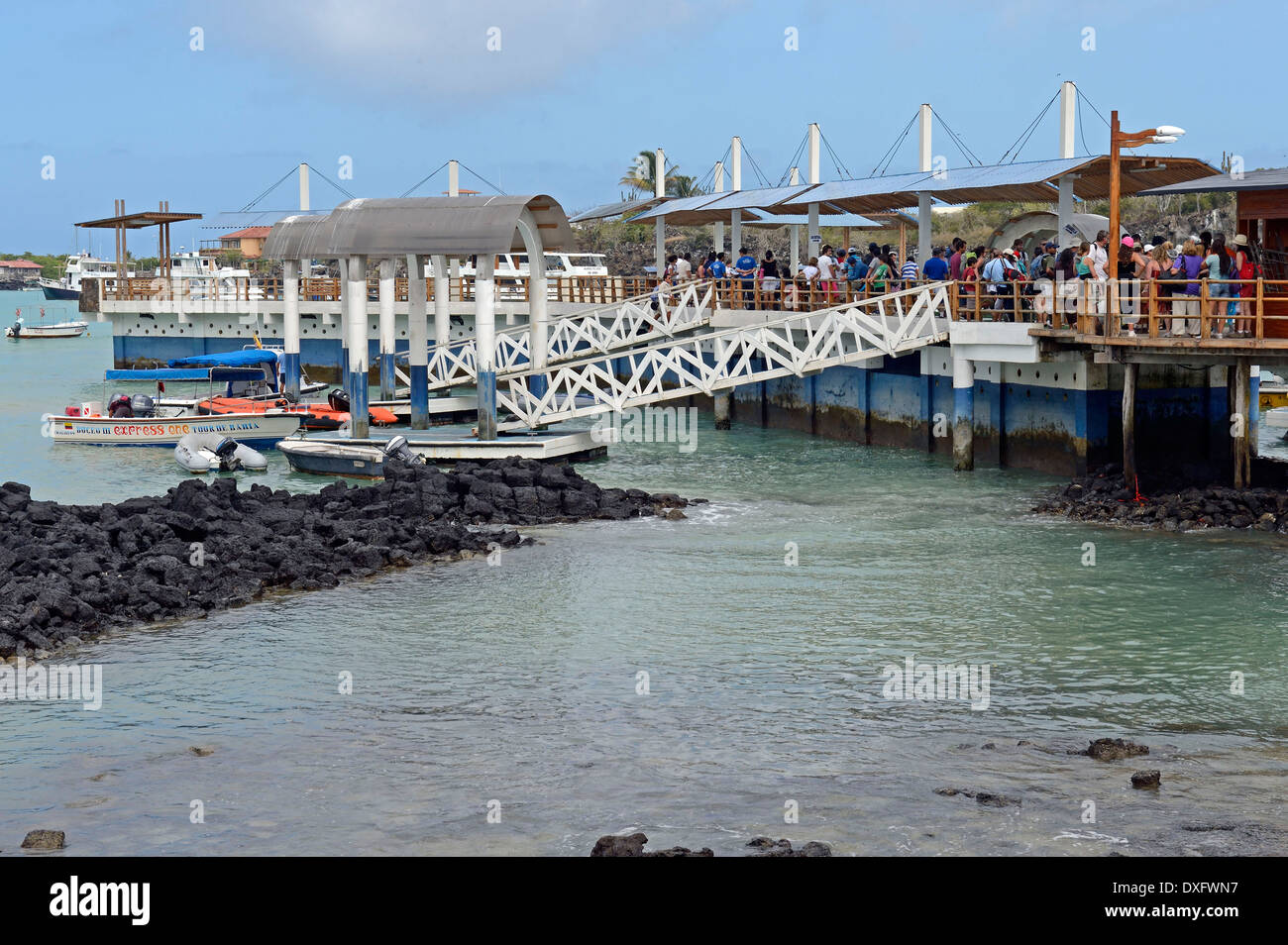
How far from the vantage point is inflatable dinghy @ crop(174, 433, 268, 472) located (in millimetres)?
32781

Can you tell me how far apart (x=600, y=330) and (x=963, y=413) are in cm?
1322

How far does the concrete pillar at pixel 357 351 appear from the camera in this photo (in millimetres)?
31516

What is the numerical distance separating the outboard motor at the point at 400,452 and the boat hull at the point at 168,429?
22.2 feet

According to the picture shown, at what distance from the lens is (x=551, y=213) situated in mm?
31281

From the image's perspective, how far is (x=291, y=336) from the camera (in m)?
39.6

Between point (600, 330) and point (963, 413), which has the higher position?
point (600, 330)

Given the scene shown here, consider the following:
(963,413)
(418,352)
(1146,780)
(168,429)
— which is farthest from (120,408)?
(1146,780)

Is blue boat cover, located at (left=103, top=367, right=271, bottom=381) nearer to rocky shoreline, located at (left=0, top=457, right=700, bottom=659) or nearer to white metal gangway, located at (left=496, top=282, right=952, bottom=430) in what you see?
white metal gangway, located at (left=496, top=282, right=952, bottom=430)

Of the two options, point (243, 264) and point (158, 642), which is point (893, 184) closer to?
point (158, 642)

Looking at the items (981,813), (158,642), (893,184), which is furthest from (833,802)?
(893,184)

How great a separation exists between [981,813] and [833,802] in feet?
3.59

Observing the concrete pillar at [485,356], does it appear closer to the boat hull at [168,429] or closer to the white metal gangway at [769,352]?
the white metal gangway at [769,352]

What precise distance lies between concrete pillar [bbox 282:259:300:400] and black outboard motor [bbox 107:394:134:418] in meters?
4.28

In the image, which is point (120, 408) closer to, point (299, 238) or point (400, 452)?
point (299, 238)
